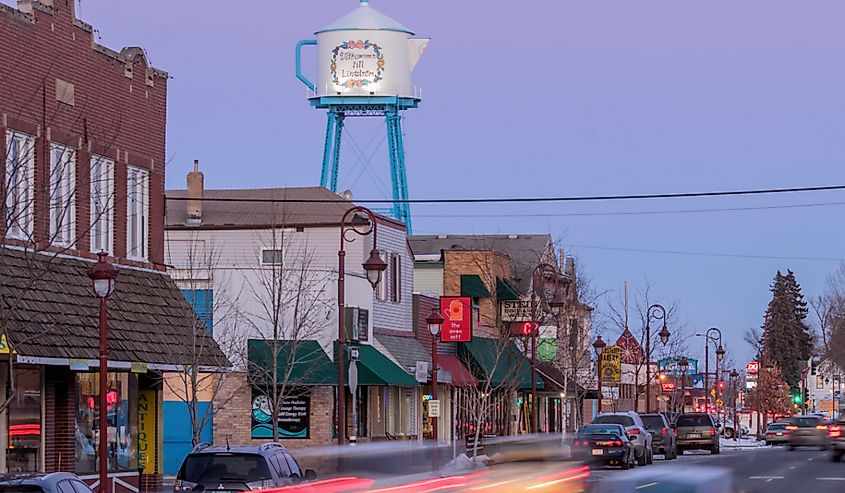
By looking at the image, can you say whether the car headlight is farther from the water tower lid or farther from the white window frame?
the water tower lid

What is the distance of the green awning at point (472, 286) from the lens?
62094mm

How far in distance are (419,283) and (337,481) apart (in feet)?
148

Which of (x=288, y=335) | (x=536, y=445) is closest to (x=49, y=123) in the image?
(x=536, y=445)

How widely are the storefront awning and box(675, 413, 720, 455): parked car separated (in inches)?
359

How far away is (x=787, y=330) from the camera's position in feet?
492

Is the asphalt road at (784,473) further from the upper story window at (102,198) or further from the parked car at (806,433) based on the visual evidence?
the upper story window at (102,198)

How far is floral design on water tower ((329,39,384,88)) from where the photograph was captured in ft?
245

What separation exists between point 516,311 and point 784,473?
958 inches

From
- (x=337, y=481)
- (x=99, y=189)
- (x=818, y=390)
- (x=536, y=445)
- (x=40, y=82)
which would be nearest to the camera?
(x=337, y=481)

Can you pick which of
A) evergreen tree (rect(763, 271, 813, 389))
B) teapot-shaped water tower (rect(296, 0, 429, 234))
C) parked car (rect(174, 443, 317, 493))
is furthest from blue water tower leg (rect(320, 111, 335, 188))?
evergreen tree (rect(763, 271, 813, 389))

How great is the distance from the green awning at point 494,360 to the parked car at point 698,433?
7055 millimetres

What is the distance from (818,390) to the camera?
185m

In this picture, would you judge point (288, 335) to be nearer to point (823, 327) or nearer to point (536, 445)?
point (536, 445)

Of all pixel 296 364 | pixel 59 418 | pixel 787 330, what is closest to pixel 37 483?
pixel 59 418
